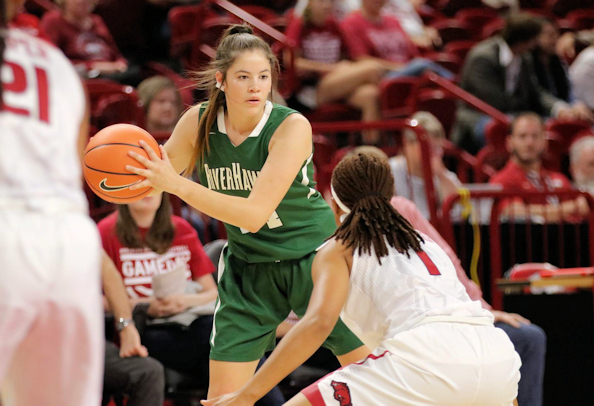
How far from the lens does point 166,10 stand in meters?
8.30

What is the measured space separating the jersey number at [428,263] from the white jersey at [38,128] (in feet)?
4.42

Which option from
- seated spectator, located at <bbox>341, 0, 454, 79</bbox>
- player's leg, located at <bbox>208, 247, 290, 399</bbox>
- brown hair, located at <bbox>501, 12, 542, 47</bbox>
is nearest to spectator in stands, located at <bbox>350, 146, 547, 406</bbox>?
player's leg, located at <bbox>208, 247, 290, 399</bbox>

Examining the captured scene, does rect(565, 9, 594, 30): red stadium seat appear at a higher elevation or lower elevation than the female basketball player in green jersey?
higher

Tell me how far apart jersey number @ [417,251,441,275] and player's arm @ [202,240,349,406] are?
11.0 inches

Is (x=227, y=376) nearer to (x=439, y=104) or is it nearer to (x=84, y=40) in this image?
(x=84, y=40)

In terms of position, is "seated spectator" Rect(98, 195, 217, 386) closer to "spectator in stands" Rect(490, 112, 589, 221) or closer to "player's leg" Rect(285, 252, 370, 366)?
"player's leg" Rect(285, 252, 370, 366)

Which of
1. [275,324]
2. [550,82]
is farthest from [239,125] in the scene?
[550,82]

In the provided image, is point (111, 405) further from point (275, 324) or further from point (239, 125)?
point (239, 125)

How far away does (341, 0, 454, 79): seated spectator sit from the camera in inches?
317

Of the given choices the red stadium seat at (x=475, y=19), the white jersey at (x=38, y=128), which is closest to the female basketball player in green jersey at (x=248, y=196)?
the white jersey at (x=38, y=128)

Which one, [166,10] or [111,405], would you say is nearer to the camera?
[111,405]

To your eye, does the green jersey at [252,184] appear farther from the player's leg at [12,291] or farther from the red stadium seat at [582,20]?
the red stadium seat at [582,20]

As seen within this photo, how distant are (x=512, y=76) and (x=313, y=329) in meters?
5.91

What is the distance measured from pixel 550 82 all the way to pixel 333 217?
18.0 ft
